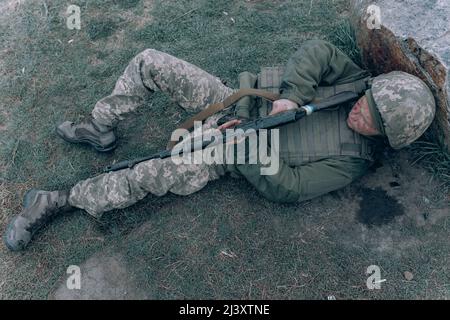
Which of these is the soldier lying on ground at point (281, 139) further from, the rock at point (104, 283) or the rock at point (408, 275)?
the rock at point (408, 275)

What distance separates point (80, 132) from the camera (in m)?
4.80

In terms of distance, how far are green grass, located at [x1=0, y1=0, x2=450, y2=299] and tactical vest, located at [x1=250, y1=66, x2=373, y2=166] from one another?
0.60m

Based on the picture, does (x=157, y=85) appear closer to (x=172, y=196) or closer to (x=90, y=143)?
(x=90, y=143)

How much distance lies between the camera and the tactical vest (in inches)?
167

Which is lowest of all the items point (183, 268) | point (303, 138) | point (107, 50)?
point (183, 268)

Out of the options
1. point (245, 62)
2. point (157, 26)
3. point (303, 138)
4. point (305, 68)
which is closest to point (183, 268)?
point (303, 138)

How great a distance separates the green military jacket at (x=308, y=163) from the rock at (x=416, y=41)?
13.4 inches

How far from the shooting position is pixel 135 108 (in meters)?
4.59

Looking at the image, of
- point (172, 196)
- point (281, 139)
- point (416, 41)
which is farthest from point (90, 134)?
point (416, 41)

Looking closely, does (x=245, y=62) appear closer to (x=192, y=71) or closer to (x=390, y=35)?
(x=192, y=71)

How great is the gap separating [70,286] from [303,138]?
8.22ft

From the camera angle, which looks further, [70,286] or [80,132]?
[80,132]

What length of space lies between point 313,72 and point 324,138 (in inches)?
24.1

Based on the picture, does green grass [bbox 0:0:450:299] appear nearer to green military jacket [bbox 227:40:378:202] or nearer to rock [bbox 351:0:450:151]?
green military jacket [bbox 227:40:378:202]
